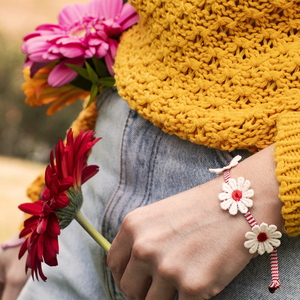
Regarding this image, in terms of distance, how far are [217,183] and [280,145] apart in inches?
4.0

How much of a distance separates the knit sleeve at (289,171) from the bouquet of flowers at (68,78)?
292 millimetres

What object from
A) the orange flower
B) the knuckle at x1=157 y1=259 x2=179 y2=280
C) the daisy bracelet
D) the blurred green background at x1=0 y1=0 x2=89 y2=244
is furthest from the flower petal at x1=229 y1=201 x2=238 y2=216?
the blurred green background at x1=0 y1=0 x2=89 y2=244

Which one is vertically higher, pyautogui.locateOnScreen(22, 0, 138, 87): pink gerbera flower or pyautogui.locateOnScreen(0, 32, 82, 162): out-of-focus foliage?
pyautogui.locateOnScreen(22, 0, 138, 87): pink gerbera flower

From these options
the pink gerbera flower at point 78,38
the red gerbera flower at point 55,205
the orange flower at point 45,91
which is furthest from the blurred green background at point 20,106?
the red gerbera flower at point 55,205

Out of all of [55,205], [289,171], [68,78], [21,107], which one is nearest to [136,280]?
[55,205]

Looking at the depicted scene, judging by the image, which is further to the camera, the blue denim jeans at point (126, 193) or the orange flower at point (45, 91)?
the orange flower at point (45, 91)

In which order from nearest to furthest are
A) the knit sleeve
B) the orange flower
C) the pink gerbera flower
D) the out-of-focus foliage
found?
the knit sleeve < the pink gerbera flower < the orange flower < the out-of-focus foliage

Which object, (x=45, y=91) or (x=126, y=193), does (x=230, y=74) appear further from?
(x=45, y=91)

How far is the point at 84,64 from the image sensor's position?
75 cm

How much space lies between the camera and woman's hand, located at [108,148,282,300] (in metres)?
0.41

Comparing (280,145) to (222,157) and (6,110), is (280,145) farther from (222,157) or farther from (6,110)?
(6,110)

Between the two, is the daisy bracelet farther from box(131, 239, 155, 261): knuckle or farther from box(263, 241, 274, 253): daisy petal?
box(131, 239, 155, 261): knuckle

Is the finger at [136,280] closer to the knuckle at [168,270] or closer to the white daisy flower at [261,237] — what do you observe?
the knuckle at [168,270]

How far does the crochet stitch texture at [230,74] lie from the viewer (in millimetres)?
467
